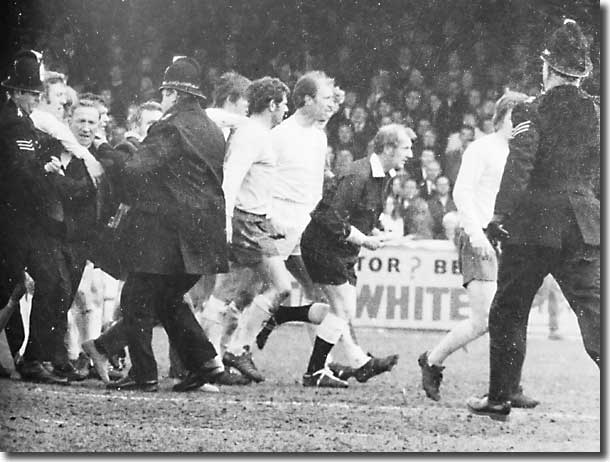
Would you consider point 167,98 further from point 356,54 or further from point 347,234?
point 347,234

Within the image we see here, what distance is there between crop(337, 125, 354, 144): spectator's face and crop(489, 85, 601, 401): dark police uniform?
2.32 feet

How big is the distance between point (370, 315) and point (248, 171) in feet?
2.77

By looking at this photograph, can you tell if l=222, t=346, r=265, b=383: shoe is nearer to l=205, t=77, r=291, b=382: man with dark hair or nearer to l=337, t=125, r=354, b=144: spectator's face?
l=205, t=77, r=291, b=382: man with dark hair

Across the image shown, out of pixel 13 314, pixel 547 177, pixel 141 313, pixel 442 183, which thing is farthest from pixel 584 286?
pixel 13 314

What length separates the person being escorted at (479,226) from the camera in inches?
172

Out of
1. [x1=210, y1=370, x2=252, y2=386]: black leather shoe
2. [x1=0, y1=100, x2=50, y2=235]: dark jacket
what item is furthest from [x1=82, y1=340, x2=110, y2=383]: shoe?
[x1=0, y1=100, x2=50, y2=235]: dark jacket

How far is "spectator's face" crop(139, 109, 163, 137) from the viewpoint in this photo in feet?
14.2

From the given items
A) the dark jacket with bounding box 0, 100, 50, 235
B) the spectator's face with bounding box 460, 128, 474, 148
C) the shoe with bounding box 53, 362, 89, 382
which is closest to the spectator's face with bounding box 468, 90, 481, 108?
the spectator's face with bounding box 460, 128, 474, 148

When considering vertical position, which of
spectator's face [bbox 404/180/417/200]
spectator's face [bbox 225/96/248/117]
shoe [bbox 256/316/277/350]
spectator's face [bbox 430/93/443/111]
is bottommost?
shoe [bbox 256/316/277/350]

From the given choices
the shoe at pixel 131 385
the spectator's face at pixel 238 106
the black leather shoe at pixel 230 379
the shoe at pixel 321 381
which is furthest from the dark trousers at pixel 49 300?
the shoe at pixel 321 381

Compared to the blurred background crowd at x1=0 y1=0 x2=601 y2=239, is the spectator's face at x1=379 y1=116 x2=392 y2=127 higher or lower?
lower

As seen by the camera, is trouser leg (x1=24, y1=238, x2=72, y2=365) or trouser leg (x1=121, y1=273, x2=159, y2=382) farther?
trouser leg (x1=24, y1=238, x2=72, y2=365)

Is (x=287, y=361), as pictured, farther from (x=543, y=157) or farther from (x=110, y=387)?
(x=543, y=157)

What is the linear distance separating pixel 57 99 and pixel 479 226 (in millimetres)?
1980
